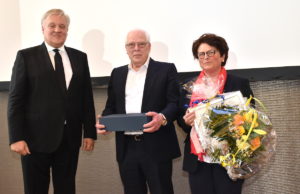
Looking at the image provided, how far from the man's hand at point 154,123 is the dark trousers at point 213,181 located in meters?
0.32

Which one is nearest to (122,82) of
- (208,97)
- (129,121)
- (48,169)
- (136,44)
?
(136,44)

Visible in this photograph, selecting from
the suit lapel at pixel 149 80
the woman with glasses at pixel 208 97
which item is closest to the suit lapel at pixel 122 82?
the suit lapel at pixel 149 80

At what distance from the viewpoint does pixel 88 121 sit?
221 cm

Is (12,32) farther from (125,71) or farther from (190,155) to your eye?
(190,155)

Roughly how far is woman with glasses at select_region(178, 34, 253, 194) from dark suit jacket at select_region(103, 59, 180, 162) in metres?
0.14

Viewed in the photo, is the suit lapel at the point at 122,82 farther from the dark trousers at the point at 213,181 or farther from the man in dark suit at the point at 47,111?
the dark trousers at the point at 213,181

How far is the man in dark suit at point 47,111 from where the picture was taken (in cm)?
200

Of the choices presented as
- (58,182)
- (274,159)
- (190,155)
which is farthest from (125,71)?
(274,159)

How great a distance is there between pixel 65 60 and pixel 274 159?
5.42ft

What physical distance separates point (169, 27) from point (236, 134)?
54.5 inches

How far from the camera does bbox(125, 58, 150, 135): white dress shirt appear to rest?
1979 millimetres

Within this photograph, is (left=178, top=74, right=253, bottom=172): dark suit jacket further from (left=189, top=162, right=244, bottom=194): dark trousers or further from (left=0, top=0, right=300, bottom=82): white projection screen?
(left=0, top=0, right=300, bottom=82): white projection screen

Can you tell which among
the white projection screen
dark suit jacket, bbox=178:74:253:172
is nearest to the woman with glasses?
dark suit jacket, bbox=178:74:253:172

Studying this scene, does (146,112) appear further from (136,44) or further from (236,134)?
(236,134)
